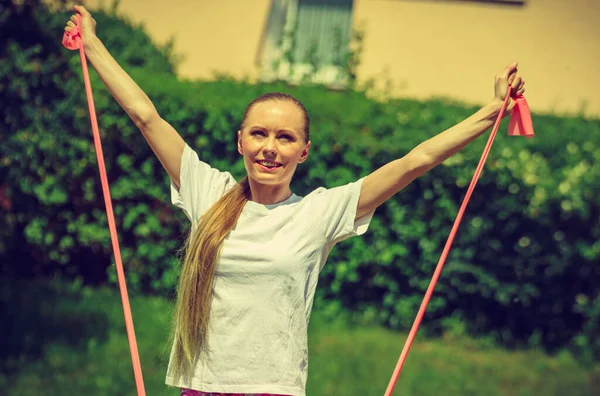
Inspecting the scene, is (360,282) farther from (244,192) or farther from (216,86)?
(244,192)

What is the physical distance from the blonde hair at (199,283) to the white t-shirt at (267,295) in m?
0.02

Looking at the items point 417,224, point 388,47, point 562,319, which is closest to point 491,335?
point 562,319

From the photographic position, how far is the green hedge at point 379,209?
19.4 ft

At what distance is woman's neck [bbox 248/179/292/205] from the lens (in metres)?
2.52

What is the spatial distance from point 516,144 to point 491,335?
1.42 m

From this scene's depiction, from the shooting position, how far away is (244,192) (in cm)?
254

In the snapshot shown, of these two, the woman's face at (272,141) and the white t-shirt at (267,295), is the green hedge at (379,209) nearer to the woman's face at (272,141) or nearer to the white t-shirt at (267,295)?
the woman's face at (272,141)

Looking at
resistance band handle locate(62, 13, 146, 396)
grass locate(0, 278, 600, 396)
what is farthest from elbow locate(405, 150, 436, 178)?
grass locate(0, 278, 600, 396)

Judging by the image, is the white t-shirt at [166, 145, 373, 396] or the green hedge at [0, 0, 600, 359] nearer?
the white t-shirt at [166, 145, 373, 396]

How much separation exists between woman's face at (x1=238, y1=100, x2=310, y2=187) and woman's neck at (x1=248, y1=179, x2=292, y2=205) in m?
0.03

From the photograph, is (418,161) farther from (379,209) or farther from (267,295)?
(379,209)

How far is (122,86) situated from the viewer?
2.56 m

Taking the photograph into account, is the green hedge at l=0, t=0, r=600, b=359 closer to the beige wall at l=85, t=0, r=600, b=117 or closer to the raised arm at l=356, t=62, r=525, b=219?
the beige wall at l=85, t=0, r=600, b=117

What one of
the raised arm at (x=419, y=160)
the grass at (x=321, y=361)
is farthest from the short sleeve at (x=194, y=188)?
the grass at (x=321, y=361)
